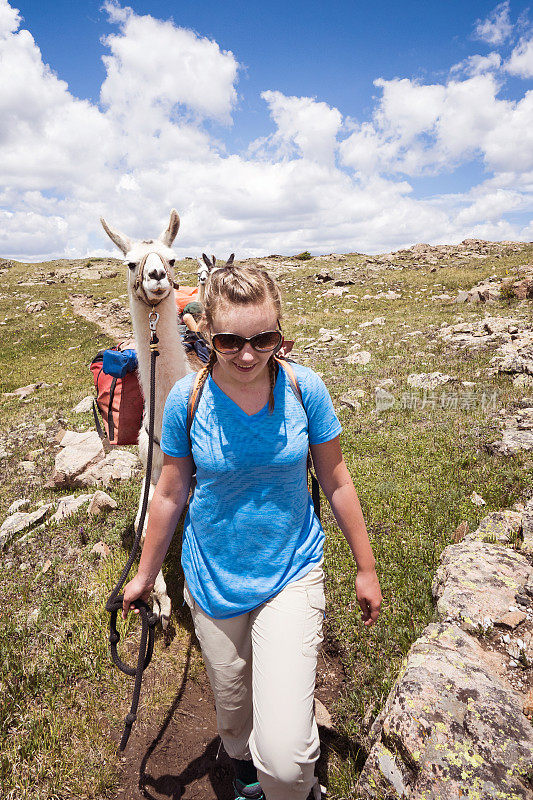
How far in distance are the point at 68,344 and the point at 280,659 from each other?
80.0ft

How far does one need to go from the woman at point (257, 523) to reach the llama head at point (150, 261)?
1696mm

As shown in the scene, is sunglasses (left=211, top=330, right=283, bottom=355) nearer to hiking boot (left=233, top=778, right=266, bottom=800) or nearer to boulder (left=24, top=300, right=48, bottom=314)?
hiking boot (left=233, top=778, right=266, bottom=800)

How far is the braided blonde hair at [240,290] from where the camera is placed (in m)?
2.07

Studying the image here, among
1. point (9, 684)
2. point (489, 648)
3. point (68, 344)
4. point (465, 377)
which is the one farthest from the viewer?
point (68, 344)

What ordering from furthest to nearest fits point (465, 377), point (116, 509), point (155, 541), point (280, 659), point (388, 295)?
point (388, 295) → point (465, 377) → point (116, 509) → point (155, 541) → point (280, 659)

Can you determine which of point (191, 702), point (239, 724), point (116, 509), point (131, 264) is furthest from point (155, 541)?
point (116, 509)

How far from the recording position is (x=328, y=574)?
14.5 ft

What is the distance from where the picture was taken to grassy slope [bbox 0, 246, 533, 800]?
2.95 metres

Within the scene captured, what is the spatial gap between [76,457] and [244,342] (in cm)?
668

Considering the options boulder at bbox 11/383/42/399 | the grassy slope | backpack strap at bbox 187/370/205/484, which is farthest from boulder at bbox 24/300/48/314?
backpack strap at bbox 187/370/205/484

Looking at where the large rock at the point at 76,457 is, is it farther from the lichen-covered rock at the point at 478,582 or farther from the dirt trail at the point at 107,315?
the dirt trail at the point at 107,315

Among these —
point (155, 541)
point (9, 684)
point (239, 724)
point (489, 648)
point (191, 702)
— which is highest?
point (155, 541)

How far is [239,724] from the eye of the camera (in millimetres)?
2457

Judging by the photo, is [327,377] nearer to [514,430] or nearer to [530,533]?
[514,430]
